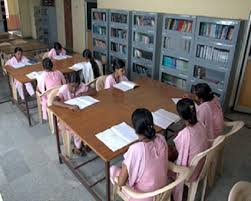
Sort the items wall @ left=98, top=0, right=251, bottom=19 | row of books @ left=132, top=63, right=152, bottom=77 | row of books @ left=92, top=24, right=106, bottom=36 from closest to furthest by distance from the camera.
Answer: wall @ left=98, top=0, right=251, bottom=19, row of books @ left=132, top=63, right=152, bottom=77, row of books @ left=92, top=24, right=106, bottom=36

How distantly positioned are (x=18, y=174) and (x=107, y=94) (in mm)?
1294

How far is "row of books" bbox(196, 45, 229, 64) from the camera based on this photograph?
3.55 meters

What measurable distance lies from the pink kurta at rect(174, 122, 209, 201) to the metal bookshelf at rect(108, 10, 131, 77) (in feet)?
11.2

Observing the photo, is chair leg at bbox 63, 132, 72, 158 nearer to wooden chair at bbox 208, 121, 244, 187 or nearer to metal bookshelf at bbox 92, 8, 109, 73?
wooden chair at bbox 208, 121, 244, 187

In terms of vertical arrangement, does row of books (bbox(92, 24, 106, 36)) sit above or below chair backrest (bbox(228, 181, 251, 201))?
above

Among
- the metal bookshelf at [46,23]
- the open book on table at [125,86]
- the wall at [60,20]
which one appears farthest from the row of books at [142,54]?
the metal bookshelf at [46,23]

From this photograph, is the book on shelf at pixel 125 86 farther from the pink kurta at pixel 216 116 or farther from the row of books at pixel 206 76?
the row of books at pixel 206 76

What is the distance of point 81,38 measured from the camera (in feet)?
23.2

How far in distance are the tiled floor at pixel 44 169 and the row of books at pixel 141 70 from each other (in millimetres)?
2121

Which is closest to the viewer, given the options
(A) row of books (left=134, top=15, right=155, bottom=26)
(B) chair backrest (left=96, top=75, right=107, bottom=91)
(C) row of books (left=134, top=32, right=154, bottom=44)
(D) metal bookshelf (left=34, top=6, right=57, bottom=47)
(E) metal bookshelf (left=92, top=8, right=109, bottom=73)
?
(B) chair backrest (left=96, top=75, right=107, bottom=91)

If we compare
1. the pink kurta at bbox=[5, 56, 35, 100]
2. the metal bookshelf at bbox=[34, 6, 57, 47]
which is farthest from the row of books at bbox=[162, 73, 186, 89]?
the metal bookshelf at bbox=[34, 6, 57, 47]

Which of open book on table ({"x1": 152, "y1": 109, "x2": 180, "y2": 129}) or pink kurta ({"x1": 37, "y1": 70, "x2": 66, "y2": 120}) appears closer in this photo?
open book on table ({"x1": 152, "y1": 109, "x2": 180, "y2": 129})

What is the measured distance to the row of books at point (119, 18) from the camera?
4.95 m

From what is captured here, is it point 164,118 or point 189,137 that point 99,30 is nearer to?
point 164,118
